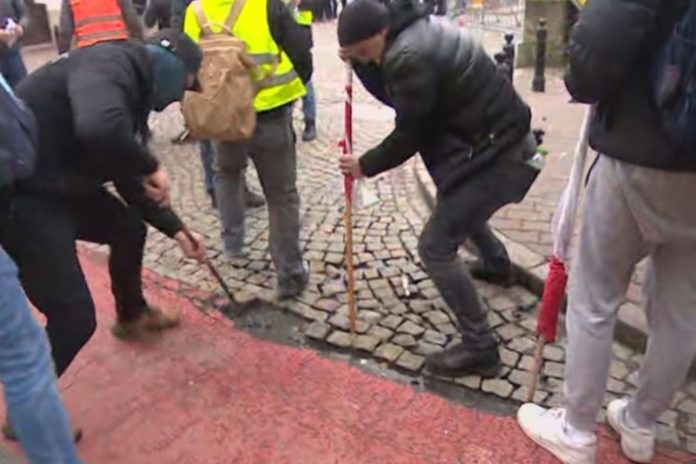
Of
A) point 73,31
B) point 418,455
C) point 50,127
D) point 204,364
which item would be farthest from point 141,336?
point 73,31

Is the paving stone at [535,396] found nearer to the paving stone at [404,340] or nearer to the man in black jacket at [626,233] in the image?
the man in black jacket at [626,233]

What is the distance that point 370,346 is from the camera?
151 inches

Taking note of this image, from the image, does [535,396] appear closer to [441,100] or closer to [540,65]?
[441,100]

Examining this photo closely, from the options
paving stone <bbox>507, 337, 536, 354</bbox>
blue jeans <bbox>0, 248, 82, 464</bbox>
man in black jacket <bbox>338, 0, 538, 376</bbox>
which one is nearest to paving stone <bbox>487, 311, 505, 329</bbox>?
paving stone <bbox>507, 337, 536, 354</bbox>

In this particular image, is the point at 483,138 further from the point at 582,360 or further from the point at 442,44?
the point at 582,360

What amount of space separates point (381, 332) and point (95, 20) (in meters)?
3.15

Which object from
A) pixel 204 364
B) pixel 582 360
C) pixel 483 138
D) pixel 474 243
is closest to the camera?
pixel 582 360

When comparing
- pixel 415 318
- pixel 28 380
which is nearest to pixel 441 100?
pixel 415 318

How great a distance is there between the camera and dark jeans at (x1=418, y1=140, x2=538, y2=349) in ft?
11.0

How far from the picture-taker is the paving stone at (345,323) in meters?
4.02

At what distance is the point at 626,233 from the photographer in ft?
8.16

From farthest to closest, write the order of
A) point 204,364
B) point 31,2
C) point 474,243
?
point 31,2, point 474,243, point 204,364

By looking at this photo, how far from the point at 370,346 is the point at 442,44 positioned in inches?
63.8

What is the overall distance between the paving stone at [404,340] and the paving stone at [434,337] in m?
0.08
